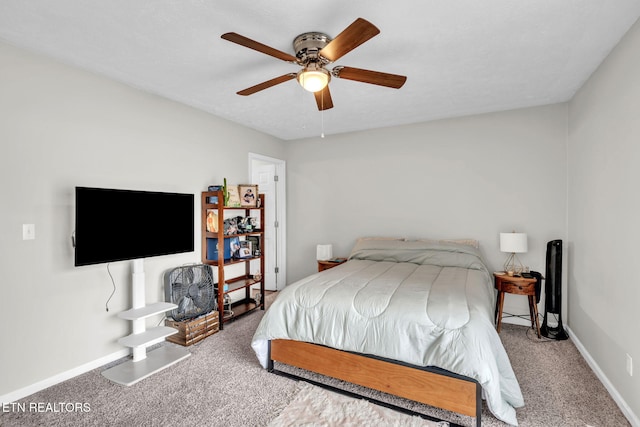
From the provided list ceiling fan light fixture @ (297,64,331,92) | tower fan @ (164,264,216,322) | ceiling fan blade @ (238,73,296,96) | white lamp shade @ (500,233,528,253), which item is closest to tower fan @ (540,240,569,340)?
white lamp shade @ (500,233,528,253)

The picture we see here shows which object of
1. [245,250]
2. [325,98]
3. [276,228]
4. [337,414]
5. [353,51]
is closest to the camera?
[337,414]

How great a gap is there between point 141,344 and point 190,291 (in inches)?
31.2

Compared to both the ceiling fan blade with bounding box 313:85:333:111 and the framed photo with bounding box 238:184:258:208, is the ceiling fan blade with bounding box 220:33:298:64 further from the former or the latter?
the framed photo with bounding box 238:184:258:208

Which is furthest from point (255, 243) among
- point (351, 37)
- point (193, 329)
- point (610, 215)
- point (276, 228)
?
point (610, 215)

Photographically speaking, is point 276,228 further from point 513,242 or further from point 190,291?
point 513,242

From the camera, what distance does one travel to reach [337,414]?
1890 millimetres

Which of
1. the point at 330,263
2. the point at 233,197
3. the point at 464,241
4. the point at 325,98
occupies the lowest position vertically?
the point at 330,263

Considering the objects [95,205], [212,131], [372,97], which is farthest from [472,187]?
[95,205]

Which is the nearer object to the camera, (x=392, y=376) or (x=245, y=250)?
(x=392, y=376)

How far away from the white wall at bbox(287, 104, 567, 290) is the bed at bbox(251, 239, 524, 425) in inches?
46.4

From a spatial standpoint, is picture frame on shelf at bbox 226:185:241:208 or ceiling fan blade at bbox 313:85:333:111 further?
picture frame on shelf at bbox 226:185:241:208

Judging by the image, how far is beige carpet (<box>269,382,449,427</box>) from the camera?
181 centimetres

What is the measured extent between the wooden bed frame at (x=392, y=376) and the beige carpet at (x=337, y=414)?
0.37 feet

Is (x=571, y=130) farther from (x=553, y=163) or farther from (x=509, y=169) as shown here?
(x=509, y=169)
